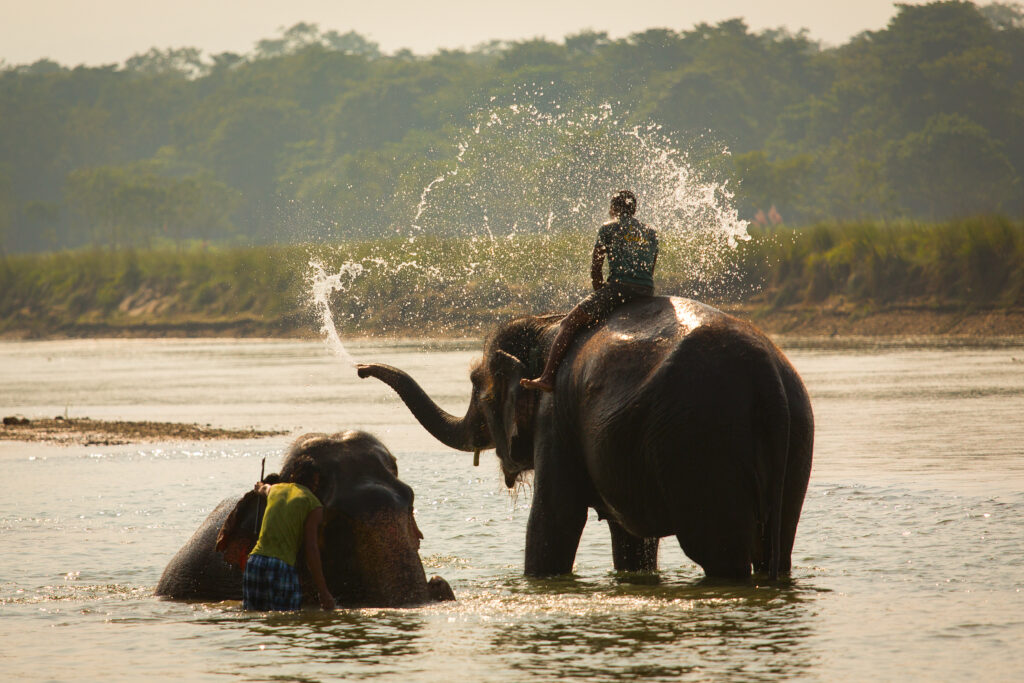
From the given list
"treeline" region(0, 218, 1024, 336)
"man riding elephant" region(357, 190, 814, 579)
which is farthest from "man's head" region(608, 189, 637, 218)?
"treeline" region(0, 218, 1024, 336)

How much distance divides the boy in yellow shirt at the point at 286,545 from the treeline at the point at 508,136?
1836 inches

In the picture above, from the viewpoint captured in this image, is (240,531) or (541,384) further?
(541,384)

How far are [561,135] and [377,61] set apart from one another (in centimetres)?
6360

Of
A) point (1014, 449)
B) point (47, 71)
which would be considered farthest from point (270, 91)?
point (1014, 449)

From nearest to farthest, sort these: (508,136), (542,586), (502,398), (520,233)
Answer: (542,586), (502,398), (520,233), (508,136)

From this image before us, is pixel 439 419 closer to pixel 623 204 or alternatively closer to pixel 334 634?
pixel 623 204

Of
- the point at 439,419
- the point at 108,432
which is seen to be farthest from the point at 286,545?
the point at 108,432

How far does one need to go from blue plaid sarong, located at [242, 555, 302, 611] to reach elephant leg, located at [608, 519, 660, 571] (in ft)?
6.95

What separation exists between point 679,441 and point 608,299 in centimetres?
118

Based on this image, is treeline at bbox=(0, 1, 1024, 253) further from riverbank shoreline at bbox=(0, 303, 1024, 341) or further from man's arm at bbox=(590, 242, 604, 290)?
man's arm at bbox=(590, 242, 604, 290)

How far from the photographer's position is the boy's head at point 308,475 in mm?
6992

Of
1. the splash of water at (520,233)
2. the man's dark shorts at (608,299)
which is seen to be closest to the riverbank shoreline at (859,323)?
the splash of water at (520,233)

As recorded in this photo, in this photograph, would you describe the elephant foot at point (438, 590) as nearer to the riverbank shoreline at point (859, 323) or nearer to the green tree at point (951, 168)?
the riverbank shoreline at point (859, 323)

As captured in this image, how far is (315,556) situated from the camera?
6.80m
